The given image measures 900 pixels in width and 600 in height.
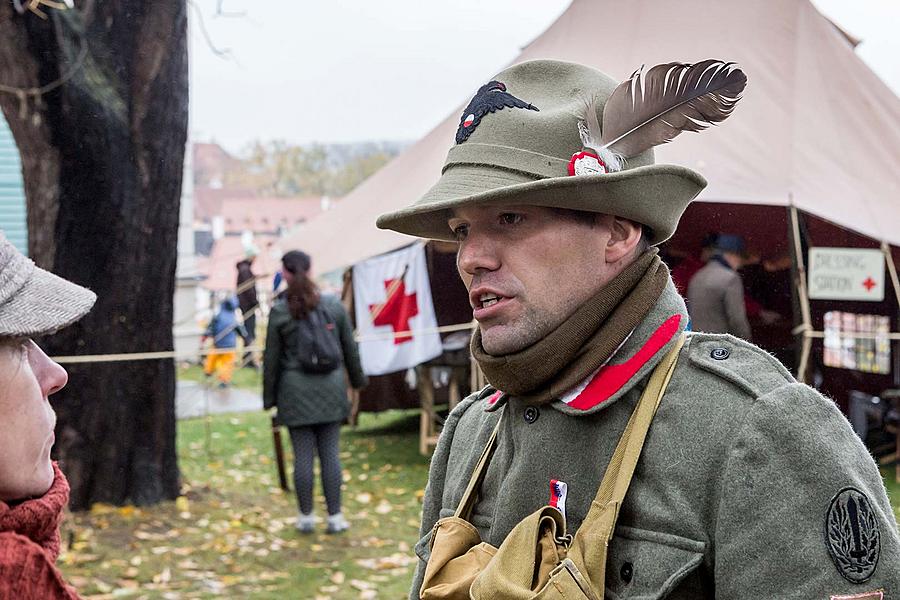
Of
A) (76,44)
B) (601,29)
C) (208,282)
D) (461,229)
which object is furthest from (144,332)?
(208,282)

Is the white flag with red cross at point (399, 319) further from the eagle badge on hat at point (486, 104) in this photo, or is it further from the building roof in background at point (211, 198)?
the building roof in background at point (211, 198)

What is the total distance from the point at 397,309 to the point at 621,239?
24.3 feet

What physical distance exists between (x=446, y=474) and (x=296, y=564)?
4.32m

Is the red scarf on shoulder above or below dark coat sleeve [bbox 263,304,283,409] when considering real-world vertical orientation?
above

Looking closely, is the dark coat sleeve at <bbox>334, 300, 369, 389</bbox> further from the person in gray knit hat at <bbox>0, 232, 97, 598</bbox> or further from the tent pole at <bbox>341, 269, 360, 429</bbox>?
the person in gray knit hat at <bbox>0, 232, 97, 598</bbox>

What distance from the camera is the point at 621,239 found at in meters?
1.70

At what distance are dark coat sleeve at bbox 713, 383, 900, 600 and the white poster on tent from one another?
636 cm

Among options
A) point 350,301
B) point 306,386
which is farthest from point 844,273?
point 350,301

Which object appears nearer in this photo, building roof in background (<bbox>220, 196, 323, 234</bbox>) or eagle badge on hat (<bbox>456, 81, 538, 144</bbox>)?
eagle badge on hat (<bbox>456, 81, 538, 144</bbox>)

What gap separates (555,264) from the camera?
5.49 feet

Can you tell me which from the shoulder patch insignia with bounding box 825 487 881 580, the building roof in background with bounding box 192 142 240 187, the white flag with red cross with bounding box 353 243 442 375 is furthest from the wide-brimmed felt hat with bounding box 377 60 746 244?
the building roof in background with bounding box 192 142 240 187

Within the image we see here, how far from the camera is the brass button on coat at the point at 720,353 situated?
A: 1.61 metres

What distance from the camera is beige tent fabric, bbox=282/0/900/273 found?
7.45 m

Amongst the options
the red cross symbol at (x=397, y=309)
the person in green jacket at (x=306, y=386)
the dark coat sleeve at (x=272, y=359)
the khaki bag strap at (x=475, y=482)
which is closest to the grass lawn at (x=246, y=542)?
the person in green jacket at (x=306, y=386)
